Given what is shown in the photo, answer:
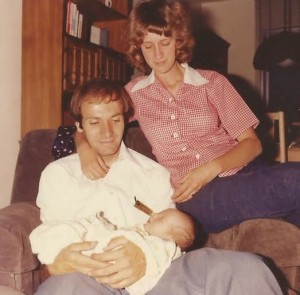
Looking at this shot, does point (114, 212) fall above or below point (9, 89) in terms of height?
below

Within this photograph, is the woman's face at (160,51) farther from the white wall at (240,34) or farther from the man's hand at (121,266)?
the white wall at (240,34)

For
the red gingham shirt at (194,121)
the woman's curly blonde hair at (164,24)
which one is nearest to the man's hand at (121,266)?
the red gingham shirt at (194,121)

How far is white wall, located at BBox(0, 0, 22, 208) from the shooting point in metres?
2.83

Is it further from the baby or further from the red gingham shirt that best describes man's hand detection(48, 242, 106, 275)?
the red gingham shirt

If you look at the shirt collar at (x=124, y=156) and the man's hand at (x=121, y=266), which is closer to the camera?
the man's hand at (x=121, y=266)

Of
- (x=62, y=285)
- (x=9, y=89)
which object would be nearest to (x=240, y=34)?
(x=9, y=89)

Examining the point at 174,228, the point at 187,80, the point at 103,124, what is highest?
the point at 187,80

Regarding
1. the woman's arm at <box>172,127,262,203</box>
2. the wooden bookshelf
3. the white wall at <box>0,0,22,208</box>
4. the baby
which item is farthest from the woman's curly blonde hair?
Answer: the white wall at <box>0,0,22,208</box>

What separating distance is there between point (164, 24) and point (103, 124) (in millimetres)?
554

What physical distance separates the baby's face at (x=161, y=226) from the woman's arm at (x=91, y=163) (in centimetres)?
28

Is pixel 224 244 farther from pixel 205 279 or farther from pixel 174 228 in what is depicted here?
pixel 205 279

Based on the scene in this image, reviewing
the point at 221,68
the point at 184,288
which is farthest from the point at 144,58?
the point at 221,68

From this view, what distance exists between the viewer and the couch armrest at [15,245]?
1.40 meters

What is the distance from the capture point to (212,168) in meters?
1.67
